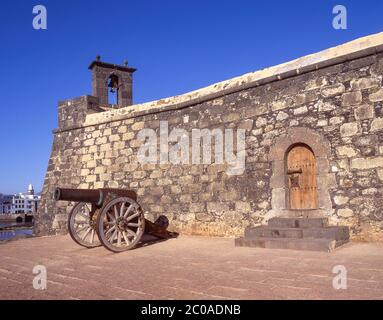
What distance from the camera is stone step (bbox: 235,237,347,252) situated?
15.6 ft

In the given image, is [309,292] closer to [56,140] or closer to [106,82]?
[56,140]

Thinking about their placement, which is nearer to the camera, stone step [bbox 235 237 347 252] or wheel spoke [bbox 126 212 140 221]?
stone step [bbox 235 237 347 252]

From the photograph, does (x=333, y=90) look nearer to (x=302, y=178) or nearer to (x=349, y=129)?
(x=349, y=129)

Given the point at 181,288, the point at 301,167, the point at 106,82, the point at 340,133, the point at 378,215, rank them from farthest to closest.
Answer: the point at 106,82, the point at 301,167, the point at 340,133, the point at 378,215, the point at 181,288

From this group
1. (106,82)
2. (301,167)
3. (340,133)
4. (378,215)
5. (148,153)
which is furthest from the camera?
(106,82)

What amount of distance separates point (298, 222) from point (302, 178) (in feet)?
2.69

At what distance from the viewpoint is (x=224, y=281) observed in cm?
329

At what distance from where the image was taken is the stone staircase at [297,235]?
4895 mm

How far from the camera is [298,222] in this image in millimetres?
5754

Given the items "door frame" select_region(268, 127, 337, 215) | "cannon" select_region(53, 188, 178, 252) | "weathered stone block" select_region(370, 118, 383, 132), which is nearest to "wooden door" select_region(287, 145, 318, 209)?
"door frame" select_region(268, 127, 337, 215)

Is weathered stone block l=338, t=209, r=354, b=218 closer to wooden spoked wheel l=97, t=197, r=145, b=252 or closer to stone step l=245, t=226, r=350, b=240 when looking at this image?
stone step l=245, t=226, r=350, b=240

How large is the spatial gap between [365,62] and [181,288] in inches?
174

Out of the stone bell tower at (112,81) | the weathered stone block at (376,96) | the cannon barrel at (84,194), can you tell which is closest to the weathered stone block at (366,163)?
the weathered stone block at (376,96)
